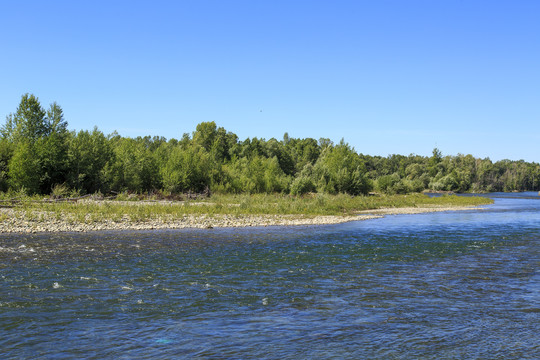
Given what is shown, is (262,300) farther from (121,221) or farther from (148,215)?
(148,215)

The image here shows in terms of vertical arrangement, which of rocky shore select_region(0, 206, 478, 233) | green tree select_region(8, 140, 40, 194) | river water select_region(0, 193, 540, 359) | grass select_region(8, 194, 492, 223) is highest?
green tree select_region(8, 140, 40, 194)

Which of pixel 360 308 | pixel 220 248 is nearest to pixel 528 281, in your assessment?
pixel 360 308

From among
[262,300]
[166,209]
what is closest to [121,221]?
[166,209]

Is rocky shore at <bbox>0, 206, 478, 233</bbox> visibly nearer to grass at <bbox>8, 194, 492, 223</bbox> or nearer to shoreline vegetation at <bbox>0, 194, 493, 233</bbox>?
shoreline vegetation at <bbox>0, 194, 493, 233</bbox>

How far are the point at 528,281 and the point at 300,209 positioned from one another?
95.5 ft

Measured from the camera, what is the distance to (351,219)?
4091 cm

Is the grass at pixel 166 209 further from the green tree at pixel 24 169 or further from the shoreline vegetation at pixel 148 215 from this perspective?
the green tree at pixel 24 169

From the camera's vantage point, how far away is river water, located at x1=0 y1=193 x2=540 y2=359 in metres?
9.46

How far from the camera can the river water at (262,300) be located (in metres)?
9.46

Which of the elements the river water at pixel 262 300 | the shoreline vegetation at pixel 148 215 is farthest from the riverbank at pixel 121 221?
the river water at pixel 262 300

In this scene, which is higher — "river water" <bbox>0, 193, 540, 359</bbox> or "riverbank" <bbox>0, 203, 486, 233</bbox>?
"riverbank" <bbox>0, 203, 486, 233</bbox>

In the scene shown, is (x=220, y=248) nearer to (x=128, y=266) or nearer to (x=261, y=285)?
(x=128, y=266)

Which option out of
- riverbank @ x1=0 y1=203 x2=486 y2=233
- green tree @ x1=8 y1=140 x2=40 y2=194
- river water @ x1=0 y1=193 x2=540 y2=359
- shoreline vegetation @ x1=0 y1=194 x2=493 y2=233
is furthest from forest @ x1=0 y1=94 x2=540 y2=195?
river water @ x1=0 y1=193 x2=540 y2=359

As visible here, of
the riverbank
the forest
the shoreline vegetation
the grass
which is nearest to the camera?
the riverbank
